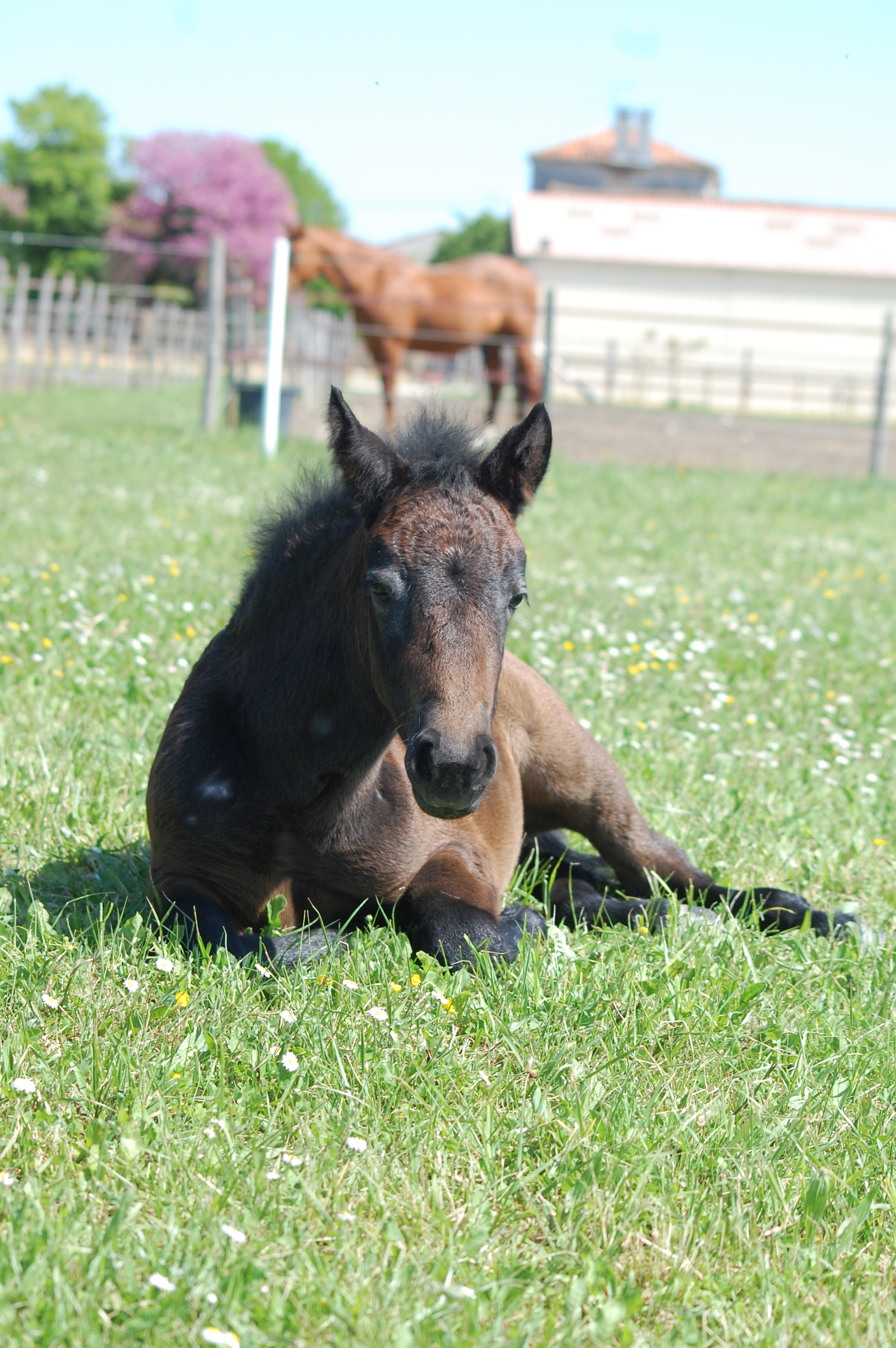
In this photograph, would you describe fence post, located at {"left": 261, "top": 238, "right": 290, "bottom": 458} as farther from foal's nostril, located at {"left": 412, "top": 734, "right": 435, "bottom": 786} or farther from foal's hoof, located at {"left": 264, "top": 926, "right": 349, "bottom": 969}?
foal's nostril, located at {"left": 412, "top": 734, "right": 435, "bottom": 786}

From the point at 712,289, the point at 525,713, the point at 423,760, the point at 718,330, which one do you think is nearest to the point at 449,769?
the point at 423,760

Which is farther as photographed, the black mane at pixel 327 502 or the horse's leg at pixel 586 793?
the horse's leg at pixel 586 793

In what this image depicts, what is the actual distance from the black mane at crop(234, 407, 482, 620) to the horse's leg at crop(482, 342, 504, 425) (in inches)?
491

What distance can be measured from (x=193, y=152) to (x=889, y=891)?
53.2 metres

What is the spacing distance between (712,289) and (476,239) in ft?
97.0

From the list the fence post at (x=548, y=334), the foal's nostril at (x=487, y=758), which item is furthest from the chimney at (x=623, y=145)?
the foal's nostril at (x=487, y=758)

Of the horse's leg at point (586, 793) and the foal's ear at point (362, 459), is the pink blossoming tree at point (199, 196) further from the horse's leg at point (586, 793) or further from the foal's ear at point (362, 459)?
the foal's ear at point (362, 459)

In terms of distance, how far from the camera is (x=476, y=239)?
225 ft

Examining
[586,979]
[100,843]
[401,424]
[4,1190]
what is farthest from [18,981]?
[401,424]

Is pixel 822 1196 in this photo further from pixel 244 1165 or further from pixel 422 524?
pixel 422 524

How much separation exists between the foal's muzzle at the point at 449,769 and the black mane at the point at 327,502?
2.27 feet

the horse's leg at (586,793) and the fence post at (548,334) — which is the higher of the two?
the fence post at (548,334)

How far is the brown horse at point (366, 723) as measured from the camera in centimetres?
274

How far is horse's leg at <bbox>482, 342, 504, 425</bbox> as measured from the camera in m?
16.5
